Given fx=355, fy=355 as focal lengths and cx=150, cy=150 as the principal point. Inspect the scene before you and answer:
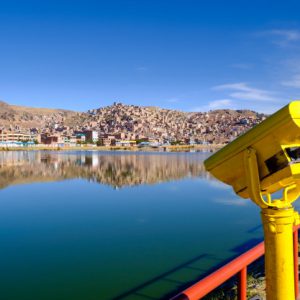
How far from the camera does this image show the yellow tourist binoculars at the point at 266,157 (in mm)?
1877

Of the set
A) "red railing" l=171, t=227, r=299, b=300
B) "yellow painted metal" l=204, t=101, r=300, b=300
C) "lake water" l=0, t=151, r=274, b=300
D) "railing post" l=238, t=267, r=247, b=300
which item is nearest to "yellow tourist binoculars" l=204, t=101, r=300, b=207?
"yellow painted metal" l=204, t=101, r=300, b=300

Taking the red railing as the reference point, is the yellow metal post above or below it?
above

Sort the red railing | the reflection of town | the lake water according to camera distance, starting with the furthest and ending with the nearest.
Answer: the reflection of town, the lake water, the red railing

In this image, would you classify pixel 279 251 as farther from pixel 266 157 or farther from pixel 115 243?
pixel 115 243

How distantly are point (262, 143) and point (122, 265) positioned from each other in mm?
9559

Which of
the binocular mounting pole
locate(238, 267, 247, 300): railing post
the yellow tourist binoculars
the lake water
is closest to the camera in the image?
the yellow tourist binoculars

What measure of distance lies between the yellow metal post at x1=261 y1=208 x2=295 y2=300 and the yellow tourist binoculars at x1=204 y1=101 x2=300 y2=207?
8 cm

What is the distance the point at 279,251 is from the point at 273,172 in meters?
0.49

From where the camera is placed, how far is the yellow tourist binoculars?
1.88 metres

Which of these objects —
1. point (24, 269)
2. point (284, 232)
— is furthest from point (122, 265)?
Result: point (284, 232)

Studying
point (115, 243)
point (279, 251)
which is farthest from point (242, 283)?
point (115, 243)

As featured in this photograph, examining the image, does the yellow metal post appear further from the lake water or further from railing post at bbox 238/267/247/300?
the lake water

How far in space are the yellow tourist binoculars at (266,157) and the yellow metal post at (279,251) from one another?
0.08m

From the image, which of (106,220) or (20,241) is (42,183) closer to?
(106,220)
